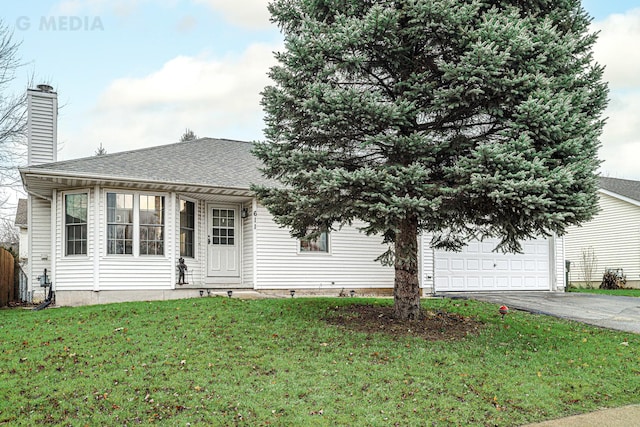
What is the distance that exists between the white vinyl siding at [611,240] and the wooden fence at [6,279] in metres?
22.2

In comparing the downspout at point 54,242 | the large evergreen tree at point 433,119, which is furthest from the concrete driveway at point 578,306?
the downspout at point 54,242

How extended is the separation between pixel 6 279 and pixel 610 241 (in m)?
22.6

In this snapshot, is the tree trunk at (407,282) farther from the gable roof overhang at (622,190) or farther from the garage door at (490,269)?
the gable roof overhang at (622,190)

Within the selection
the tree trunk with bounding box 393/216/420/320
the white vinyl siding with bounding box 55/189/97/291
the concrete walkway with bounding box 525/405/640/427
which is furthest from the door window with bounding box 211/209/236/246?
the concrete walkway with bounding box 525/405/640/427

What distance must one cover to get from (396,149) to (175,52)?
10.6 meters

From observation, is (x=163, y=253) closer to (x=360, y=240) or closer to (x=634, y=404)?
(x=360, y=240)

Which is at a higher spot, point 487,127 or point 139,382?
point 487,127

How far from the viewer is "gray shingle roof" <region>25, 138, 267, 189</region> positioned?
12.0 meters

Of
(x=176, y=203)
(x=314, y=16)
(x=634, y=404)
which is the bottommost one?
(x=634, y=404)

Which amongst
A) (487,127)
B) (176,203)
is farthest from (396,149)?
(176,203)

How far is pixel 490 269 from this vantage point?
51.0 ft

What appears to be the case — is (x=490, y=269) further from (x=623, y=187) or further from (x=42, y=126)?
(x=623, y=187)

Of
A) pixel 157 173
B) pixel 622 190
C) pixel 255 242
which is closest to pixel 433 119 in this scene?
pixel 255 242

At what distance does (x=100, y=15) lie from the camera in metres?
12.5
